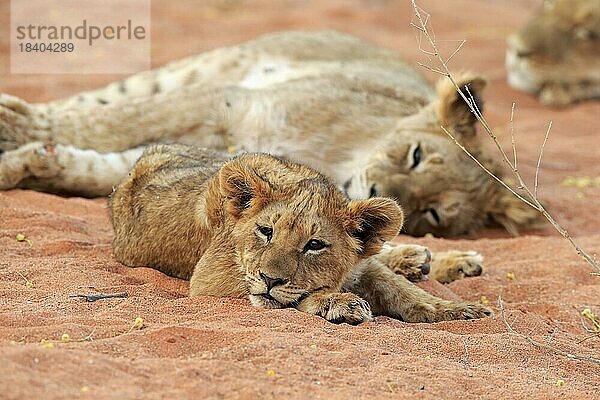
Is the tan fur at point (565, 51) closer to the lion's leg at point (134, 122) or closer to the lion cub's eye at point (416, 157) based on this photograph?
the lion cub's eye at point (416, 157)

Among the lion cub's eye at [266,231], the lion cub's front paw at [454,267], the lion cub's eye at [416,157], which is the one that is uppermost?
the lion cub's eye at [266,231]

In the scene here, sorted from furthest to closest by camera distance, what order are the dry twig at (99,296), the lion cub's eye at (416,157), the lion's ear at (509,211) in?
the lion's ear at (509,211) < the lion cub's eye at (416,157) < the dry twig at (99,296)

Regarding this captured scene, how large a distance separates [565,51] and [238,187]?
7662 millimetres

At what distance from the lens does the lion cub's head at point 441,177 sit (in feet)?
21.3

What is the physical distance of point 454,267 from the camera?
5.39m

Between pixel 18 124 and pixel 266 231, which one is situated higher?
Answer: pixel 266 231

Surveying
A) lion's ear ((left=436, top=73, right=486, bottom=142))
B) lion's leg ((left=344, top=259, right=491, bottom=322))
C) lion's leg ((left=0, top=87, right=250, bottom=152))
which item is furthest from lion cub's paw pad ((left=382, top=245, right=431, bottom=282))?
lion's leg ((left=0, top=87, right=250, bottom=152))

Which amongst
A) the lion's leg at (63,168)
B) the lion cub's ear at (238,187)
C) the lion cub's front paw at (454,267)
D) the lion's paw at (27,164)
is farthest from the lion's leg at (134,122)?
the lion cub's ear at (238,187)

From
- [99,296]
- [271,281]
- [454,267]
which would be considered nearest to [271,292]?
[271,281]

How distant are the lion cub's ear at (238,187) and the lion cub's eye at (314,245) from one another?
0.92 ft

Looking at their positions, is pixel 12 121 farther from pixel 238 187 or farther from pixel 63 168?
pixel 238 187

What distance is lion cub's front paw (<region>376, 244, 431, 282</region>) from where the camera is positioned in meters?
4.98

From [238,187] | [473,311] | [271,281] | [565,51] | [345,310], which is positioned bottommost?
[473,311]

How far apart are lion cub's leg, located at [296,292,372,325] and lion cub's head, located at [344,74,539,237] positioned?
225 cm
